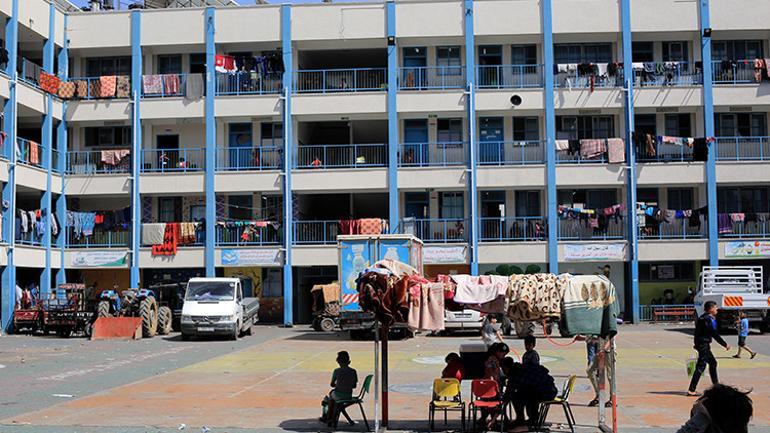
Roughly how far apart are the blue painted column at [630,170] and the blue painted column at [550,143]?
339 centimetres

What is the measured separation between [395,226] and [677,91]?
1480 centimetres

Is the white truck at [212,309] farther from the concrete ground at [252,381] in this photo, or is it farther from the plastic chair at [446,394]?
the plastic chair at [446,394]

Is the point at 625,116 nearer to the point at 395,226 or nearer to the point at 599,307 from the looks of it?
the point at 395,226

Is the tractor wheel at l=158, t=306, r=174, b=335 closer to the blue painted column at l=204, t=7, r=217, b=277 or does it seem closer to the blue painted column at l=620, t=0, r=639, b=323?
the blue painted column at l=204, t=7, r=217, b=277

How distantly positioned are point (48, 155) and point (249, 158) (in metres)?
9.35

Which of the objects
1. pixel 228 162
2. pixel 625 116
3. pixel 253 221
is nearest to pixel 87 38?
pixel 228 162

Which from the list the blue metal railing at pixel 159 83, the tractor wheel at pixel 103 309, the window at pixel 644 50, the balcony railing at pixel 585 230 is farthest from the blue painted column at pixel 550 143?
the tractor wheel at pixel 103 309

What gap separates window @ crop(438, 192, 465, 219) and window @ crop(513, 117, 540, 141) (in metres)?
4.10

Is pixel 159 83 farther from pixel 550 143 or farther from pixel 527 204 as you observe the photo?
pixel 550 143

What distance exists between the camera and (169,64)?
47.8 m

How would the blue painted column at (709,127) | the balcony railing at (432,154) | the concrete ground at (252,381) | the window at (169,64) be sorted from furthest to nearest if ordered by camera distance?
the window at (169,64) → the balcony railing at (432,154) → the blue painted column at (709,127) → the concrete ground at (252,381)

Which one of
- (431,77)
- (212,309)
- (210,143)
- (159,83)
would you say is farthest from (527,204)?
(159,83)

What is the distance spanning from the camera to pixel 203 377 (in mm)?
21844

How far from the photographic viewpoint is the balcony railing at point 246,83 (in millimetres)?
45969
